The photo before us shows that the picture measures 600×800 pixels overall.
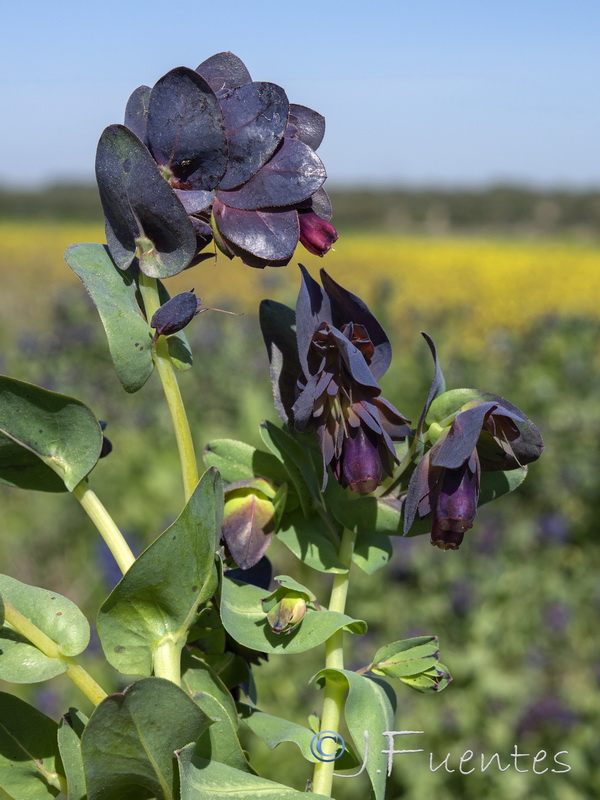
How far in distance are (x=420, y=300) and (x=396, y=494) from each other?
12.3 metres

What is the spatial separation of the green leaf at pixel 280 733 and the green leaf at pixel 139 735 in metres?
0.10

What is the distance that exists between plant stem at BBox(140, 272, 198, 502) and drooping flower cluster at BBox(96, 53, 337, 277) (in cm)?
2

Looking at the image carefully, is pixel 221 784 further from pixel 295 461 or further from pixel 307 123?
pixel 307 123

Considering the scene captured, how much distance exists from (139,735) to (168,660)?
66mm

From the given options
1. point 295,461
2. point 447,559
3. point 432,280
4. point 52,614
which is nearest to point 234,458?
point 295,461

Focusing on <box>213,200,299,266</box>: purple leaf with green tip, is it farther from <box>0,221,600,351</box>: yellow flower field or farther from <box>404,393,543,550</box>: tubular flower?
<box>0,221,600,351</box>: yellow flower field

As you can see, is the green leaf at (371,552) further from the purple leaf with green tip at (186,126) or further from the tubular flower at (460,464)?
the purple leaf with green tip at (186,126)

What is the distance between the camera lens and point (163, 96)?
20.4 inches

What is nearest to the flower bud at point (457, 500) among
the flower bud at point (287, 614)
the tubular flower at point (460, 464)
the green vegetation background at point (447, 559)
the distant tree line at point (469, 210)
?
the tubular flower at point (460, 464)

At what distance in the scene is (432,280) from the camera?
1381 centimetres

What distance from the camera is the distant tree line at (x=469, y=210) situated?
2259cm

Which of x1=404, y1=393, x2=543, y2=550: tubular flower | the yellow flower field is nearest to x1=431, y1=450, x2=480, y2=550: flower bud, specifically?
x1=404, y1=393, x2=543, y2=550: tubular flower

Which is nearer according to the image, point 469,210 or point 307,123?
point 307,123

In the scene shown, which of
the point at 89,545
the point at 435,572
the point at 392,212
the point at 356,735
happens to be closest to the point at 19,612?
the point at 356,735
